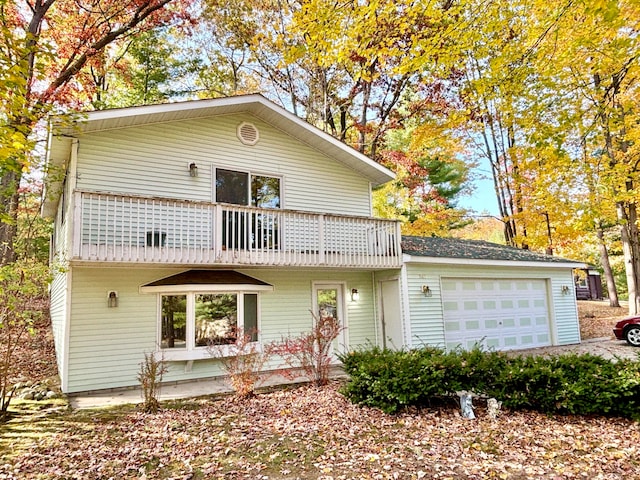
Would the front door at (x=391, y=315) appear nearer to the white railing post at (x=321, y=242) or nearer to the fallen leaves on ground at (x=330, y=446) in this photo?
the white railing post at (x=321, y=242)

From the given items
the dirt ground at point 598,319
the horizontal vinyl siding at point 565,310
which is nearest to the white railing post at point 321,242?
the horizontal vinyl siding at point 565,310

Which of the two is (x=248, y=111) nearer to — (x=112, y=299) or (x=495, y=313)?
(x=112, y=299)

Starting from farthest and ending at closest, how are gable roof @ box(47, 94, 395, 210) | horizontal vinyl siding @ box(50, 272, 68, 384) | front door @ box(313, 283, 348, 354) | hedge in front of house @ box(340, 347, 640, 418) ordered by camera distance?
front door @ box(313, 283, 348, 354) → gable roof @ box(47, 94, 395, 210) → horizontal vinyl siding @ box(50, 272, 68, 384) → hedge in front of house @ box(340, 347, 640, 418)

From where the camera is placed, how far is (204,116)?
30.9 feet

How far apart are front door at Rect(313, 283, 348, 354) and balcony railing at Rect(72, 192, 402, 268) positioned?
1329 mm

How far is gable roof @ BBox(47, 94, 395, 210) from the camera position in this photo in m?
7.63

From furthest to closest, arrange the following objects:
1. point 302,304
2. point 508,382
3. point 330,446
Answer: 1. point 302,304
2. point 508,382
3. point 330,446

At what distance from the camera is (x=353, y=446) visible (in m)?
4.51

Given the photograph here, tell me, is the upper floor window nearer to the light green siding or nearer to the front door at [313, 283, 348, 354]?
the light green siding

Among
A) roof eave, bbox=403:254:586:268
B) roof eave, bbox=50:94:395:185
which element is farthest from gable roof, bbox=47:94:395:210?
roof eave, bbox=403:254:586:268

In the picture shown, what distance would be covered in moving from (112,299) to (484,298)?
372 inches

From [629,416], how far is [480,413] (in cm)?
181

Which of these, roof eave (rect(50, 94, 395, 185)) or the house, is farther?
roof eave (rect(50, 94, 395, 185))

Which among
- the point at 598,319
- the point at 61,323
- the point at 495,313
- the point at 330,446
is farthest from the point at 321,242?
the point at 598,319
